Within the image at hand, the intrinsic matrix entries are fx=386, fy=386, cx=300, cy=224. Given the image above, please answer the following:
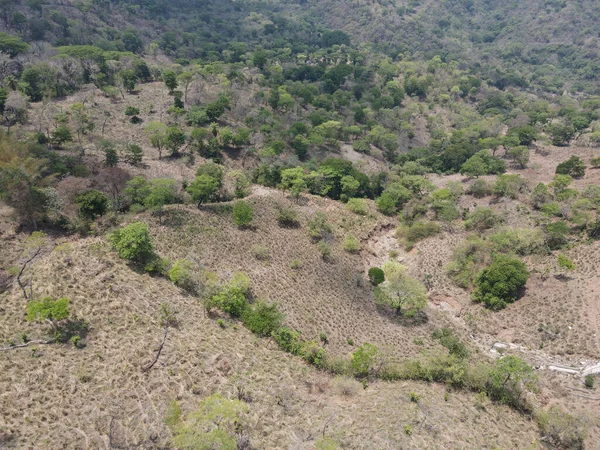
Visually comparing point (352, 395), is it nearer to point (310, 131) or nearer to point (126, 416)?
point (126, 416)

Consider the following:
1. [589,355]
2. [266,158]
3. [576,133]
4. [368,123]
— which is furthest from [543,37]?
[589,355]

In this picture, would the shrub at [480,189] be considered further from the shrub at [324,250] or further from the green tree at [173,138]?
the green tree at [173,138]

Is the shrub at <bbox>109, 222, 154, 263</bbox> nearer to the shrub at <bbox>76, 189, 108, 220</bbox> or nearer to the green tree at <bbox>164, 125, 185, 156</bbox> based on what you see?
the shrub at <bbox>76, 189, 108, 220</bbox>

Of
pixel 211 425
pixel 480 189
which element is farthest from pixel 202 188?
pixel 480 189

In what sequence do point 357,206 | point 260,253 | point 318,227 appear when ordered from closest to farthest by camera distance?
point 260,253
point 318,227
point 357,206

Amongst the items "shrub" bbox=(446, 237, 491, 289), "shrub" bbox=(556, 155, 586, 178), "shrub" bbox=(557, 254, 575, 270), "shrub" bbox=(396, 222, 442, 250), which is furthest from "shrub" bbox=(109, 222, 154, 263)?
"shrub" bbox=(556, 155, 586, 178)

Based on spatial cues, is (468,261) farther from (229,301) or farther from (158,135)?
Result: (158,135)

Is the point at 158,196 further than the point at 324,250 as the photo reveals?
No
